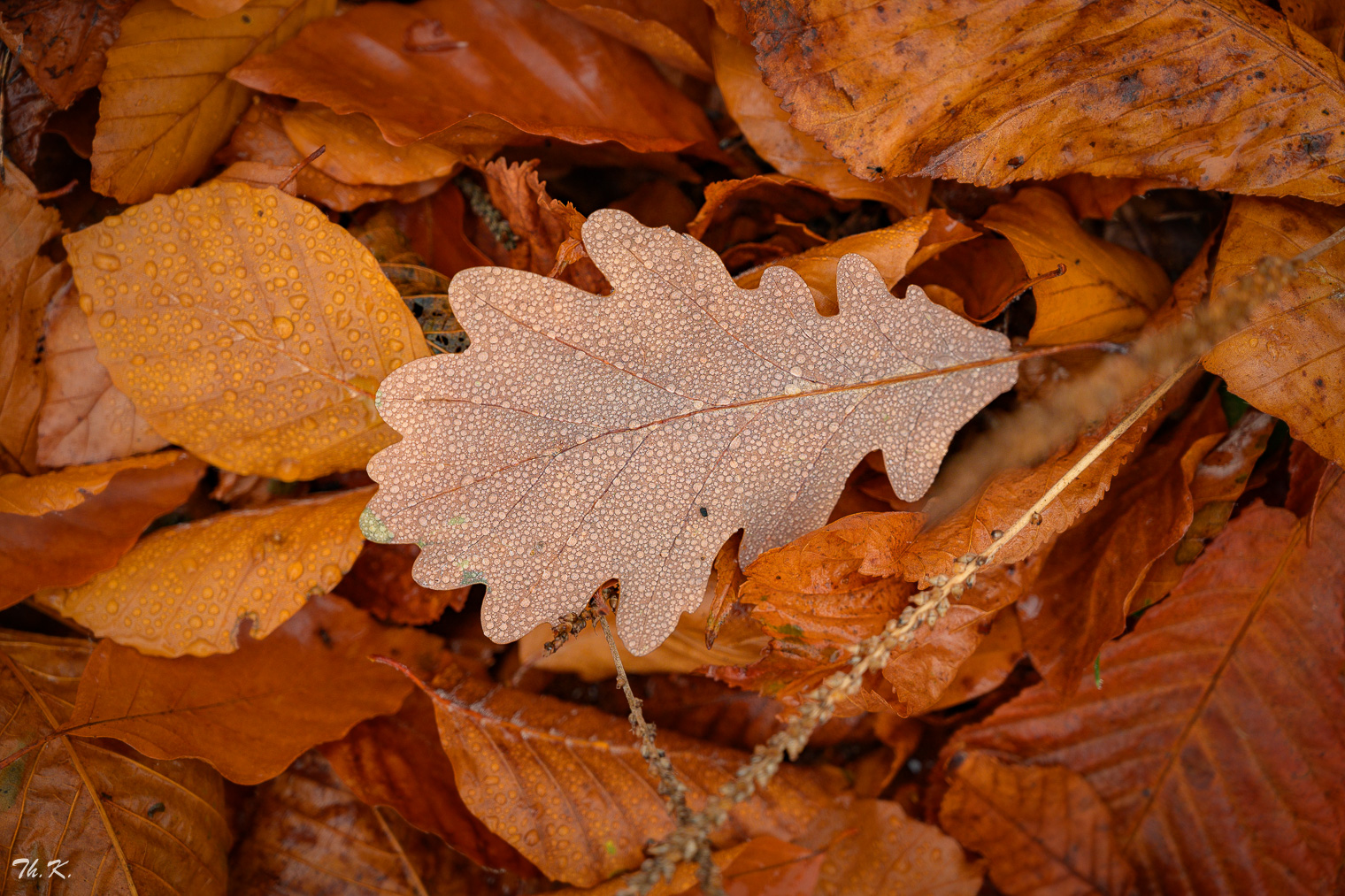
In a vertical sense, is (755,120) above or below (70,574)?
above

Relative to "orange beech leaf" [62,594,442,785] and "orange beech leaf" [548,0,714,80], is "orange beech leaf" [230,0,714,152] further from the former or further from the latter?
"orange beech leaf" [62,594,442,785]

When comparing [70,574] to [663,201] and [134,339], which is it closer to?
[134,339]

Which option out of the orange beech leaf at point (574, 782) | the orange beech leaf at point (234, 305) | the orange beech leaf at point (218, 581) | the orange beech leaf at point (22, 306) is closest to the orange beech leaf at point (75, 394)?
the orange beech leaf at point (22, 306)

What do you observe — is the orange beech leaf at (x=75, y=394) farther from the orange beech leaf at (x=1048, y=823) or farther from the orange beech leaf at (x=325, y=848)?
the orange beech leaf at (x=1048, y=823)

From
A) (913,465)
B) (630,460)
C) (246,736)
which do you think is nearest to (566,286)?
(630,460)

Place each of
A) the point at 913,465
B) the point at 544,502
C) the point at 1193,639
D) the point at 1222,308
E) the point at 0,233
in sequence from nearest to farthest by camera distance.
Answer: the point at 1222,308, the point at 544,502, the point at 913,465, the point at 0,233, the point at 1193,639

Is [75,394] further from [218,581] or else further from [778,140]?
[778,140]
